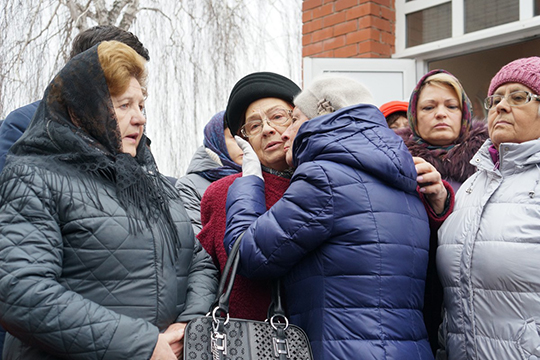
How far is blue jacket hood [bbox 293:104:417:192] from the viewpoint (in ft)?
6.19

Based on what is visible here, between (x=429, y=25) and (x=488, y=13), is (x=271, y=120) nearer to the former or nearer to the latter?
(x=488, y=13)

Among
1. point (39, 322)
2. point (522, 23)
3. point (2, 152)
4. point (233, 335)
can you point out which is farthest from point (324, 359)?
point (522, 23)

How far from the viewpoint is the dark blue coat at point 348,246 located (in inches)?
70.3

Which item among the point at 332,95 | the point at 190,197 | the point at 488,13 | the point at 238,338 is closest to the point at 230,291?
the point at 238,338

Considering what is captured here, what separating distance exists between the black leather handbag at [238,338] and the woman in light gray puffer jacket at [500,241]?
0.59 metres

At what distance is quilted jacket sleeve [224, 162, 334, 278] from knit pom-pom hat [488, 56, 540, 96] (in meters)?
0.88

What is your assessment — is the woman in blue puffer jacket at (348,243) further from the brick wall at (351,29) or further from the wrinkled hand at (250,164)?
the brick wall at (351,29)

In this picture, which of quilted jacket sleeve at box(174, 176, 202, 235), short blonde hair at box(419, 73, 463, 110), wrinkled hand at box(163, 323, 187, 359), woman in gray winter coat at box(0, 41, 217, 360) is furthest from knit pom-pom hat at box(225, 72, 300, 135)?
wrinkled hand at box(163, 323, 187, 359)

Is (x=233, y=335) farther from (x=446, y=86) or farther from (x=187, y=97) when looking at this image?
(x=187, y=97)

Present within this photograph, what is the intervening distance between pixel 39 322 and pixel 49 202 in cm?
A: 35

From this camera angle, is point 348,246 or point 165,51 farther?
point 165,51

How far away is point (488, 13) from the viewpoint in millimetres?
5340

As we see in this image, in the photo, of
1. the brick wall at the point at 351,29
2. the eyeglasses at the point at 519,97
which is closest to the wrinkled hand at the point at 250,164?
the eyeglasses at the point at 519,97

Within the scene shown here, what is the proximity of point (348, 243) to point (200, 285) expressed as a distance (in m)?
0.58
